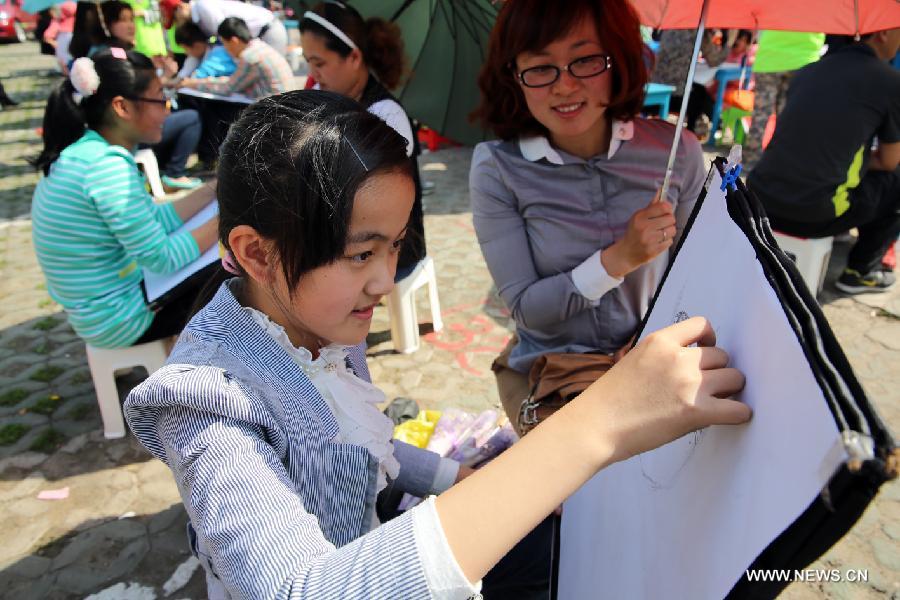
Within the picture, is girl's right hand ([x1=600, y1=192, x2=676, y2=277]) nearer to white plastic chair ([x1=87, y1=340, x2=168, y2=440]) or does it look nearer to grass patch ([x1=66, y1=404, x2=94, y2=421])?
white plastic chair ([x1=87, y1=340, x2=168, y2=440])

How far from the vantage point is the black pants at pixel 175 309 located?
2.83m

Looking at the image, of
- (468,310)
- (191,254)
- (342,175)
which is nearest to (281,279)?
(342,175)

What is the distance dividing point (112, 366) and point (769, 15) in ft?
9.58

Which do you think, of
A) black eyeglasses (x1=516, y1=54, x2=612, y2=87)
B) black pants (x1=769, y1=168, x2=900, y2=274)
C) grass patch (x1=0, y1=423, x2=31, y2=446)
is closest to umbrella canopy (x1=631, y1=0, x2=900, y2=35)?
black eyeglasses (x1=516, y1=54, x2=612, y2=87)

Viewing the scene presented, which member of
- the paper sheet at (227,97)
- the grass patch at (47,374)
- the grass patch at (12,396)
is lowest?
the grass patch at (47,374)

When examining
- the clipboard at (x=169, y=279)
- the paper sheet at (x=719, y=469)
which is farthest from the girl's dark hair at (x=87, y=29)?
the paper sheet at (x=719, y=469)

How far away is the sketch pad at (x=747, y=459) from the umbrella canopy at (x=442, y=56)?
146cm

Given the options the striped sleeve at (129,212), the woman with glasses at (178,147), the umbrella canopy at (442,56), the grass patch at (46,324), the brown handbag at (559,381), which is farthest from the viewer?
the woman with glasses at (178,147)

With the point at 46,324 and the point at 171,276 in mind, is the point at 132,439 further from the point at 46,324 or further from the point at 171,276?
the point at 46,324

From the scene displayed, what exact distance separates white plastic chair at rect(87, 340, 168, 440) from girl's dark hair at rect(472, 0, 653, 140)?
2.03m

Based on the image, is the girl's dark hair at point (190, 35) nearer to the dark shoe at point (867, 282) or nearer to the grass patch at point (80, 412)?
the grass patch at point (80, 412)

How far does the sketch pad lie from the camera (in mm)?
515

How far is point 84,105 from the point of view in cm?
283

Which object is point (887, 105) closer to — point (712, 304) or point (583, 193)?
point (583, 193)
